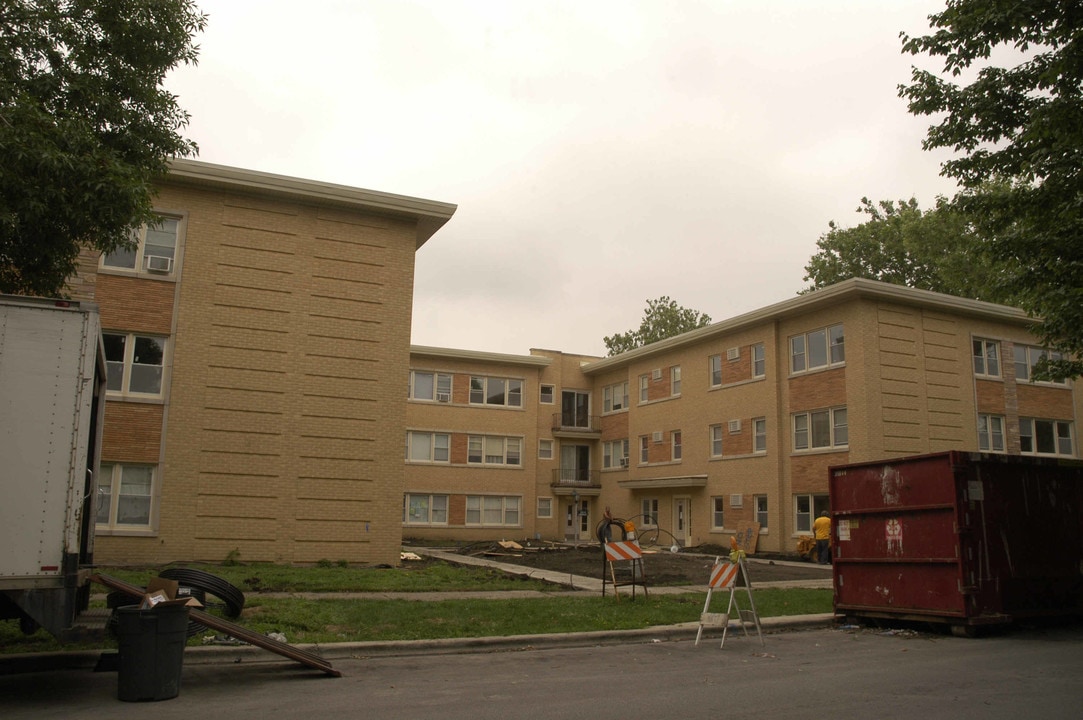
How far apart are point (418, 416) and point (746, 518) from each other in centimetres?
1624

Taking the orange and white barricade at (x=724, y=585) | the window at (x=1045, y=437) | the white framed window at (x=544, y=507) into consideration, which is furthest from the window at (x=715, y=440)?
the orange and white barricade at (x=724, y=585)

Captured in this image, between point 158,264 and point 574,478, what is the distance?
89.8 feet

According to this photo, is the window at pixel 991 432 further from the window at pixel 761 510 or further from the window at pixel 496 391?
the window at pixel 496 391

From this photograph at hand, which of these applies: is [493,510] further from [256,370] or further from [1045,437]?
[1045,437]

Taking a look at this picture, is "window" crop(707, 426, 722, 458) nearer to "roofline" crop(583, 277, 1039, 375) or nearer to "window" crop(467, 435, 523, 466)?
"roofline" crop(583, 277, 1039, 375)

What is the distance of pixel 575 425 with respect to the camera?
45594 millimetres

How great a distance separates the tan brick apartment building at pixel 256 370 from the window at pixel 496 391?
1875 centimetres

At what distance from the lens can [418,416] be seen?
4103 cm

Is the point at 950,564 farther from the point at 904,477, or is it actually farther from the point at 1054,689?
the point at 1054,689

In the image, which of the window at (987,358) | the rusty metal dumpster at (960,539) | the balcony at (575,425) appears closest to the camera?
the rusty metal dumpster at (960,539)

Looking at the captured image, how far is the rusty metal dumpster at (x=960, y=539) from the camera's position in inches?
477

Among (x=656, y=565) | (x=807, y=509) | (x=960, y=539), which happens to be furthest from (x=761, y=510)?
(x=960, y=539)

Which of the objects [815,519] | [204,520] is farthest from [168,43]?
[815,519]

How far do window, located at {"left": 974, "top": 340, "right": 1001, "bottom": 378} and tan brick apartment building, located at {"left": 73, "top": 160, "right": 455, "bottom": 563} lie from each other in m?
20.9
